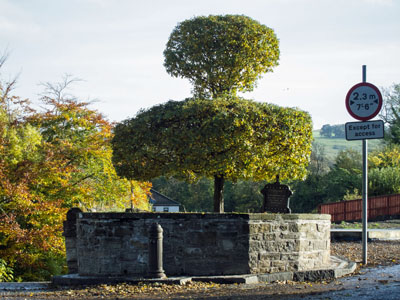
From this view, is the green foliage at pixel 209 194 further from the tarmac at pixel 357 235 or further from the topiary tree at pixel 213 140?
the topiary tree at pixel 213 140

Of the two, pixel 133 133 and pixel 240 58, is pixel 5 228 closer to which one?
pixel 133 133

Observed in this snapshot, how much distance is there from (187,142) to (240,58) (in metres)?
2.62

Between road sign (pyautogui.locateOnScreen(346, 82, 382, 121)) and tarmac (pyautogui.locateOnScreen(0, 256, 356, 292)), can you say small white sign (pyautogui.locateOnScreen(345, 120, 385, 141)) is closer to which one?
road sign (pyautogui.locateOnScreen(346, 82, 382, 121))

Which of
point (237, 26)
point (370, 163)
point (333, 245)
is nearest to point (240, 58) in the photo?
point (237, 26)

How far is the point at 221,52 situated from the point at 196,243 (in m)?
4.41

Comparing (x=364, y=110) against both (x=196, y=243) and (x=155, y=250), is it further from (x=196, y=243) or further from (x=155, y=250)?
(x=155, y=250)

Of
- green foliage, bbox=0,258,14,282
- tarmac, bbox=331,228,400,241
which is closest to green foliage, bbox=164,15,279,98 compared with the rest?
tarmac, bbox=331,228,400,241

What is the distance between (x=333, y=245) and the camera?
1653 centimetres

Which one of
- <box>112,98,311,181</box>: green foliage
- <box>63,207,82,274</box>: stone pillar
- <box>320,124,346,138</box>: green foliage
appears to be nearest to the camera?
<box>112,98,311,181</box>: green foliage

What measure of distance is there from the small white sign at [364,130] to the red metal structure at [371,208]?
70.8 feet

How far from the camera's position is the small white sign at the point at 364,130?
432 inches

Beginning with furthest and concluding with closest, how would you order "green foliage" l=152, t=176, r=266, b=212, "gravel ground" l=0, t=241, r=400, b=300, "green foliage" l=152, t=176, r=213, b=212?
"green foliage" l=152, t=176, r=213, b=212 → "green foliage" l=152, t=176, r=266, b=212 → "gravel ground" l=0, t=241, r=400, b=300

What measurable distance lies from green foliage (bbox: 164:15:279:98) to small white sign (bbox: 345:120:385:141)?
266 cm

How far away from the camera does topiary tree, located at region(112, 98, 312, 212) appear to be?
35.5 feet
